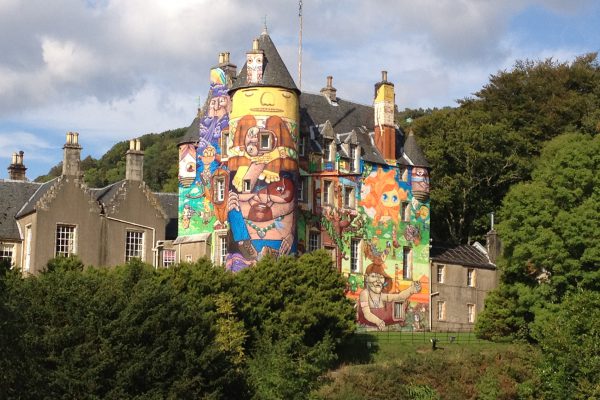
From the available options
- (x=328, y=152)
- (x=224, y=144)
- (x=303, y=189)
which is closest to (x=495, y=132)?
(x=328, y=152)

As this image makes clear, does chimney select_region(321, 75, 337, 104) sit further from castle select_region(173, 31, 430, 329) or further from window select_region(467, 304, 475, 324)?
window select_region(467, 304, 475, 324)

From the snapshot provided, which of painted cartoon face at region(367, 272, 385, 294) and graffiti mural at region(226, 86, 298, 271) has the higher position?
graffiti mural at region(226, 86, 298, 271)

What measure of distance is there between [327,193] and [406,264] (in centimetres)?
666

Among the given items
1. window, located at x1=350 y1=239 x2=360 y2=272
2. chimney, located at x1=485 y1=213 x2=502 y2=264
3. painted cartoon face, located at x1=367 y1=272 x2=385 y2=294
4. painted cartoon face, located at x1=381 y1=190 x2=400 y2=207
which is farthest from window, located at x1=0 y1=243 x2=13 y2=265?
chimney, located at x1=485 y1=213 x2=502 y2=264

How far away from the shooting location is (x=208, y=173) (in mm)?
63375

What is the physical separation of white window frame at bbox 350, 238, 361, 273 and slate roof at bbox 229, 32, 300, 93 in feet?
29.6

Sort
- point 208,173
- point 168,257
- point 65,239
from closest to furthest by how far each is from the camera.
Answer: point 65,239 < point 168,257 < point 208,173

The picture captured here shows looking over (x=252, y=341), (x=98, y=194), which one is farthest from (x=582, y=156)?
(x=98, y=194)

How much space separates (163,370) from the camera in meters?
41.9

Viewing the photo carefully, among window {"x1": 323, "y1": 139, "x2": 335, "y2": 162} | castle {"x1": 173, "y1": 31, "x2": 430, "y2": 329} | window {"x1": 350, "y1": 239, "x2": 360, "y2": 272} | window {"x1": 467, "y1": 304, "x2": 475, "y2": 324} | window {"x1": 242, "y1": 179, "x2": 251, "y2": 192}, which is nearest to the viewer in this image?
window {"x1": 242, "y1": 179, "x2": 251, "y2": 192}

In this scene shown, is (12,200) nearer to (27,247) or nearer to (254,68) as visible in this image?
(27,247)

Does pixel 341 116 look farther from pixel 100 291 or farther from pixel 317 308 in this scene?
pixel 100 291

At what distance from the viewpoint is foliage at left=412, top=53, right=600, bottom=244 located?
7544 centimetres

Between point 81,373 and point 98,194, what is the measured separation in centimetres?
2246
